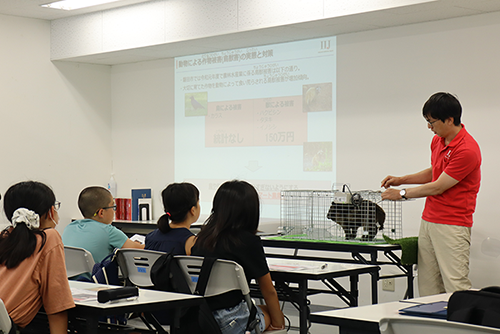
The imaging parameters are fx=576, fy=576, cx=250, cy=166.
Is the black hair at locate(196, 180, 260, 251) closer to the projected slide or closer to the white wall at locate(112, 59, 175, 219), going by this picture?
the projected slide

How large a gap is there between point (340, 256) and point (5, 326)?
11.4 ft

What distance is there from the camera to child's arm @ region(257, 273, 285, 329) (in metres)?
2.48

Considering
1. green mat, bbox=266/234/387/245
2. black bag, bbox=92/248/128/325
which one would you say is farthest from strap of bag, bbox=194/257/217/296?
green mat, bbox=266/234/387/245

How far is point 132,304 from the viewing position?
2.00 metres

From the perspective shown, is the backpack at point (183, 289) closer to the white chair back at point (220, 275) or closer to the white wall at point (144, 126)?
the white chair back at point (220, 275)

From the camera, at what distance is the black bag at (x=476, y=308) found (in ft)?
4.66

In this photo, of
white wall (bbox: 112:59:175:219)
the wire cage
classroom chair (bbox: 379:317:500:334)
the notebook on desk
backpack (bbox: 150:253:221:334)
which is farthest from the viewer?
white wall (bbox: 112:59:175:219)

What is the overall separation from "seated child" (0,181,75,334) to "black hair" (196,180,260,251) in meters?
0.73

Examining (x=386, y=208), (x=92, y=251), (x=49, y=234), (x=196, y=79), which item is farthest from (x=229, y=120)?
(x=49, y=234)

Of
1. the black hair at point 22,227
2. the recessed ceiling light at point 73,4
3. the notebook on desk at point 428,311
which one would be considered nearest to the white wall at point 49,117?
the recessed ceiling light at point 73,4

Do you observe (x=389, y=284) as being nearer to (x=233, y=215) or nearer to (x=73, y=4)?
(x=233, y=215)

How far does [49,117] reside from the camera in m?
5.96

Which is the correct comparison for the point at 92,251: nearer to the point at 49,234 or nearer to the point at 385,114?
the point at 49,234

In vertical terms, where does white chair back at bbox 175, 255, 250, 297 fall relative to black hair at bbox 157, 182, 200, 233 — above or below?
below
